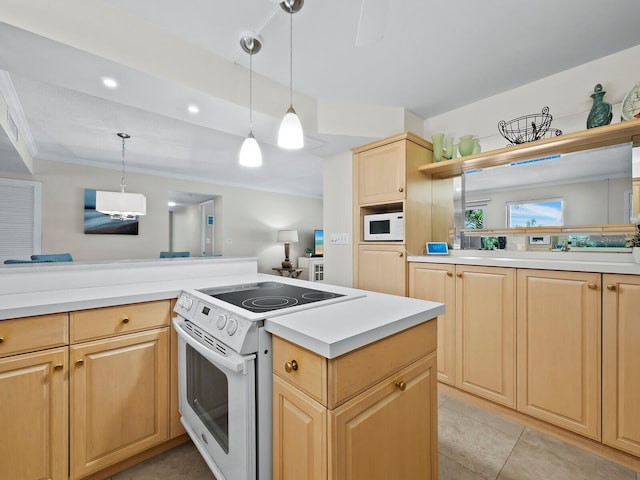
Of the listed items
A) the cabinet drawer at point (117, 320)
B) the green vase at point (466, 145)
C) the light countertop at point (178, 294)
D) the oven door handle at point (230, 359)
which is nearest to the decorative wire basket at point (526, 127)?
the green vase at point (466, 145)

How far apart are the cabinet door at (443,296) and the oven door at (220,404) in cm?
155

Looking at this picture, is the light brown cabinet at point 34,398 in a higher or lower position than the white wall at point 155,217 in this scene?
lower

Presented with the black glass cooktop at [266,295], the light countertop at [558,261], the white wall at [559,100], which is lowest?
the black glass cooktop at [266,295]

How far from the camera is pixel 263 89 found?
6.50ft

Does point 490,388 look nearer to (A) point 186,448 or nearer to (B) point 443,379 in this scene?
(B) point 443,379

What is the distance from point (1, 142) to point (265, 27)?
9.96 ft

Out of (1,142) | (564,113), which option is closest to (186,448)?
(564,113)

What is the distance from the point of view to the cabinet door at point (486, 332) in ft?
5.74

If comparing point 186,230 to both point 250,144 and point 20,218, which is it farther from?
point 250,144

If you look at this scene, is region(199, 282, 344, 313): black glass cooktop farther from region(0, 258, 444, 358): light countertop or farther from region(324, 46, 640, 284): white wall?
region(324, 46, 640, 284): white wall

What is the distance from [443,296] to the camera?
2.05 metres

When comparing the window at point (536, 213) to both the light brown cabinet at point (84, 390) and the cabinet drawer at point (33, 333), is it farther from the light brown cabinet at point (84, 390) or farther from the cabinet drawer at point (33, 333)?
the cabinet drawer at point (33, 333)

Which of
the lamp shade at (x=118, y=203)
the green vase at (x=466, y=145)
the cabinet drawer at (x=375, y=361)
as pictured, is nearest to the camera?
the cabinet drawer at (x=375, y=361)

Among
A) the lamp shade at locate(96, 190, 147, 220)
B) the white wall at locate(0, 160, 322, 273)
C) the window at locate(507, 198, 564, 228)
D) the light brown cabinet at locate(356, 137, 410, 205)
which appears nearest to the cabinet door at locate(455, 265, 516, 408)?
the window at locate(507, 198, 564, 228)
